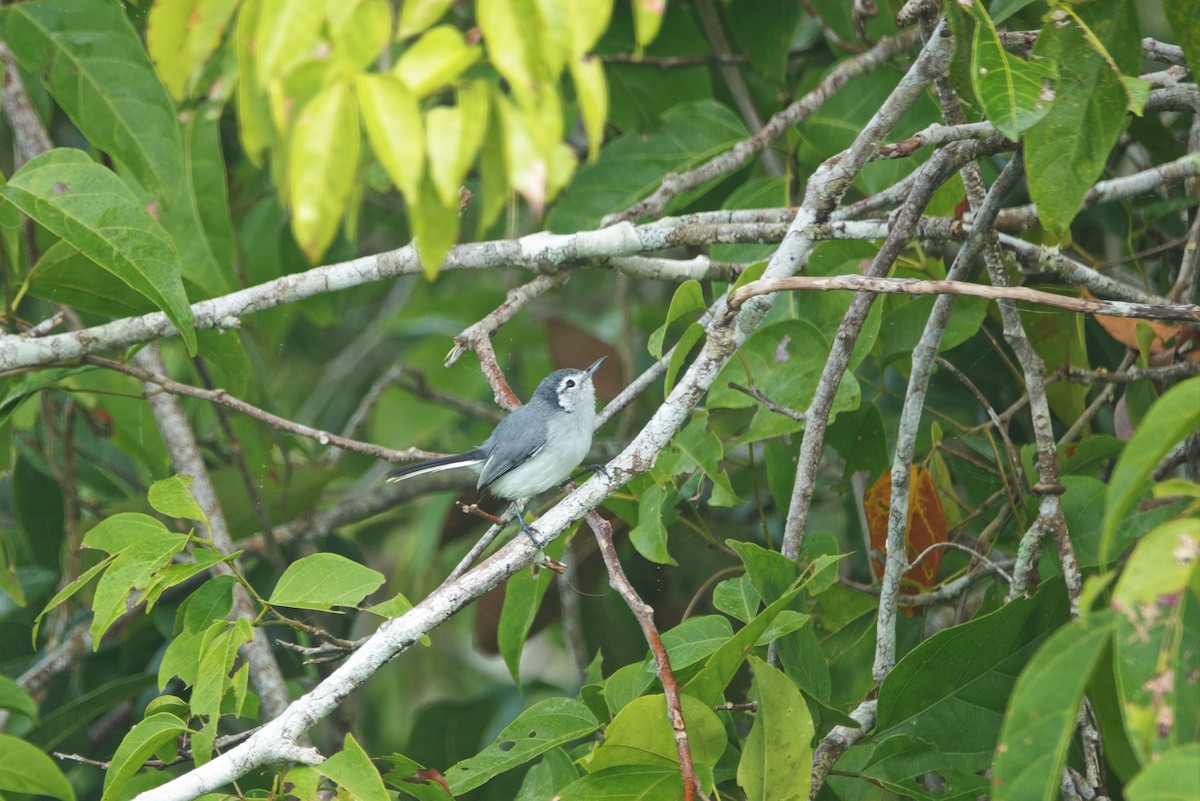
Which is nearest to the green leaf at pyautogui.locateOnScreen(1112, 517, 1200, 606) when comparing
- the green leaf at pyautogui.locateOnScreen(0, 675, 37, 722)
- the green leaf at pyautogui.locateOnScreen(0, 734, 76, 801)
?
the green leaf at pyautogui.locateOnScreen(0, 734, 76, 801)

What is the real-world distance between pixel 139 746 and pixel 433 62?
156cm

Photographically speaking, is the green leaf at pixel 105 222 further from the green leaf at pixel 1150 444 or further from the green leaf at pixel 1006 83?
the green leaf at pixel 1150 444

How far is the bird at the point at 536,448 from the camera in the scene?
3.60 meters

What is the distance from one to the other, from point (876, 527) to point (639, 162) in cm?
153

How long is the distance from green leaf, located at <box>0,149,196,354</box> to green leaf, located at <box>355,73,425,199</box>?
1352mm

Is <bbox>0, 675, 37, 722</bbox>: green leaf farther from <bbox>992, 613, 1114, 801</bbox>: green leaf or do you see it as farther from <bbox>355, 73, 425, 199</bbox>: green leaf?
<bbox>992, 613, 1114, 801</bbox>: green leaf

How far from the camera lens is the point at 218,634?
2303 millimetres

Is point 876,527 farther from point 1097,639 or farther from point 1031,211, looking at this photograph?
point 1097,639

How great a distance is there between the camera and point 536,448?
3695mm

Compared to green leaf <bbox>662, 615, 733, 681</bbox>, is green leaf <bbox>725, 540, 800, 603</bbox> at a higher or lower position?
higher

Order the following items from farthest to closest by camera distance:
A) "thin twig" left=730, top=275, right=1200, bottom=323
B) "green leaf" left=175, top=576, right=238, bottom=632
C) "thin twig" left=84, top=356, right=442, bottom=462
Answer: "thin twig" left=84, top=356, right=442, bottom=462, "green leaf" left=175, top=576, right=238, bottom=632, "thin twig" left=730, top=275, right=1200, bottom=323

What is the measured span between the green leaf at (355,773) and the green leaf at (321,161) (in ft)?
3.42

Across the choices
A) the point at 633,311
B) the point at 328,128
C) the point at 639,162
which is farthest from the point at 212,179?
the point at 328,128

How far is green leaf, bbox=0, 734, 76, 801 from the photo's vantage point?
225 centimetres
